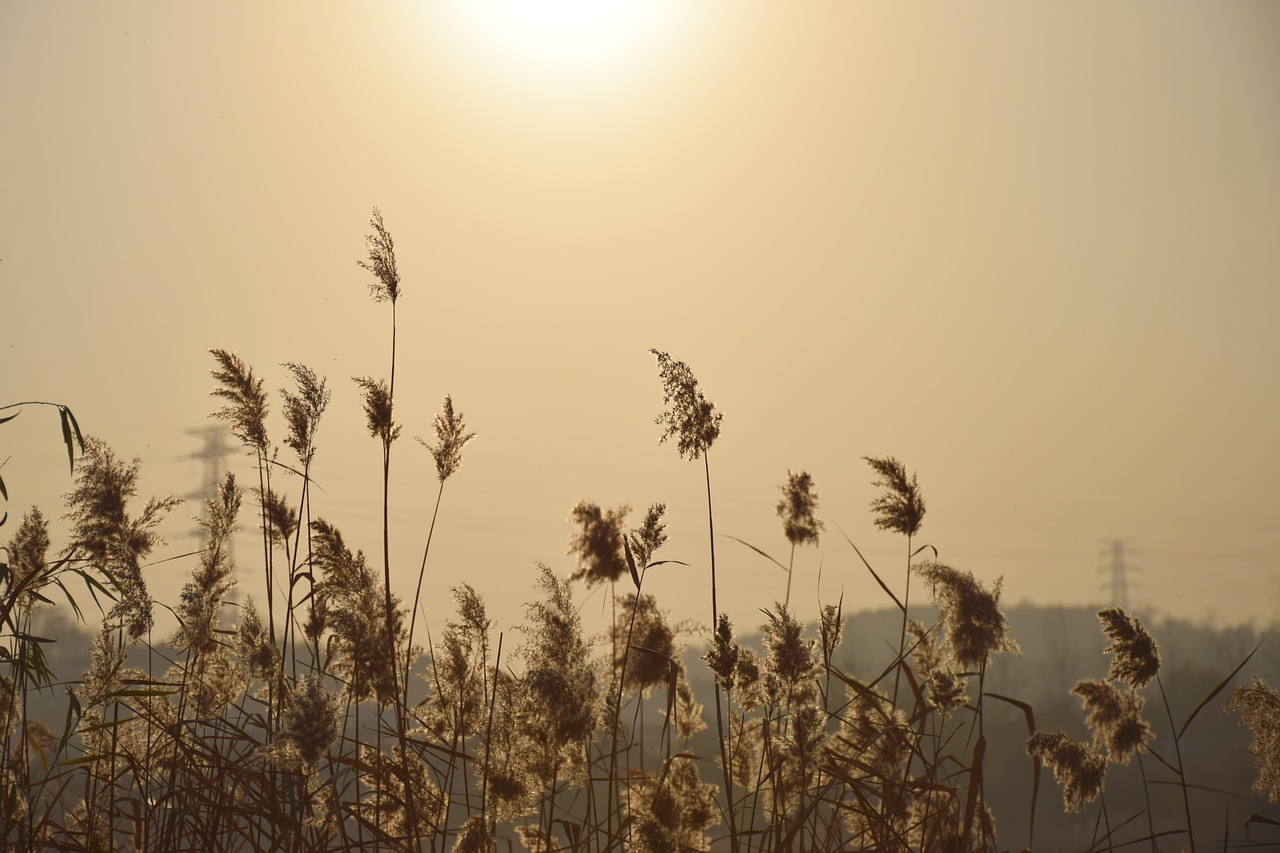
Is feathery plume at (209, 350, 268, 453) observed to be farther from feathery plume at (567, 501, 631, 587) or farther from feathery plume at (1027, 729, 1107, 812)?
feathery plume at (1027, 729, 1107, 812)

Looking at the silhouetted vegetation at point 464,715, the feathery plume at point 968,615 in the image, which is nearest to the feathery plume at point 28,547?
the silhouetted vegetation at point 464,715

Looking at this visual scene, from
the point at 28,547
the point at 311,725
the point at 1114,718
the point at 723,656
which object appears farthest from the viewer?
the point at 1114,718

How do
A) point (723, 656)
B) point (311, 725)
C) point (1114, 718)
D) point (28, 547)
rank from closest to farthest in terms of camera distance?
1. point (311, 725)
2. point (723, 656)
3. point (28, 547)
4. point (1114, 718)

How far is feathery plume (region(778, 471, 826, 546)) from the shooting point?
4.18 meters

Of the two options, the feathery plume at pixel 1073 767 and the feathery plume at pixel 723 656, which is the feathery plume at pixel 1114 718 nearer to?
the feathery plume at pixel 1073 767

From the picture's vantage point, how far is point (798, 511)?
13.8 feet

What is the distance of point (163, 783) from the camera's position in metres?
3.16

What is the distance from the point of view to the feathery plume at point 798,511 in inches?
165

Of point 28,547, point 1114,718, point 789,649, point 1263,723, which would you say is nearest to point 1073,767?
point 1114,718

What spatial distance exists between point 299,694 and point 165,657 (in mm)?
1541

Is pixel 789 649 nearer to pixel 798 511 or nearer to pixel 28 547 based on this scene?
pixel 798 511

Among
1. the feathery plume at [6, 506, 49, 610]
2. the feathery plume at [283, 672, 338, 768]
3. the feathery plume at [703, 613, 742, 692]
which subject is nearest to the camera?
the feathery plume at [283, 672, 338, 768]

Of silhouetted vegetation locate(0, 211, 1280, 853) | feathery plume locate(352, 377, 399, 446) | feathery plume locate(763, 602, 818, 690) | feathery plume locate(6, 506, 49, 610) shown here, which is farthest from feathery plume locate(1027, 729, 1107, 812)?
feathery plume locate(6, 506, 49, 610)

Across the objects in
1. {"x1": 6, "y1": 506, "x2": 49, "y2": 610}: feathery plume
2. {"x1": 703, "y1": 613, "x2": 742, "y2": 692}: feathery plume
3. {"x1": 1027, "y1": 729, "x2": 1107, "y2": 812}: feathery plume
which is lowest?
{"x1": 1027, "y1": 729, "x2": 1107, "y2": 812}: feathery plume
